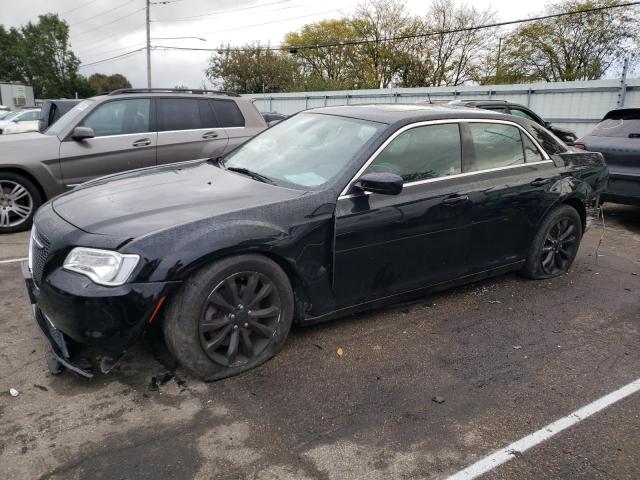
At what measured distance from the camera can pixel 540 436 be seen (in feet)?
8.84

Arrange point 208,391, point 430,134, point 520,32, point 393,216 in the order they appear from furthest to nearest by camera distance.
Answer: point 520,32 < point 430,134 < point 393,216 < point 208,391

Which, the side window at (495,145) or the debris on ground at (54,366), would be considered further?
the side window at (495,145)

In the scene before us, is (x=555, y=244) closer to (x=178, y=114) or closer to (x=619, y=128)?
(x=619, y=128)

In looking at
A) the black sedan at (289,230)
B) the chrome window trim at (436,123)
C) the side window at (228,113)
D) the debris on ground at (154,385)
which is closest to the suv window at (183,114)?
the side window at (228,113)

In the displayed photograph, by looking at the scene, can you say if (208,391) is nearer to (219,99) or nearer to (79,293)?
(79,293)

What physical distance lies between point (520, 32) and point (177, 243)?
118 feet

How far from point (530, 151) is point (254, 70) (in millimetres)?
43043

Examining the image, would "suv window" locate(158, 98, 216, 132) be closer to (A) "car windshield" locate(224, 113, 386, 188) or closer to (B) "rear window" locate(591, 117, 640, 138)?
(A) "car windshield" locate(224, 113, 386, 188)

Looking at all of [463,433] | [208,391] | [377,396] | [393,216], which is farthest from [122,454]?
[393,216]

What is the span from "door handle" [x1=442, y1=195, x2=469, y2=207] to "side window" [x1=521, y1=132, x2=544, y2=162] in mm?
Answer: 1000

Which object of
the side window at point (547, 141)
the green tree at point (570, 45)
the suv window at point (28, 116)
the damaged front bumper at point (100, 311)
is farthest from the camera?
the green tree at point (570, 45)

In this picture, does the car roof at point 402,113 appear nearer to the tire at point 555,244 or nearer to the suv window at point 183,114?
the tire at point 555,244

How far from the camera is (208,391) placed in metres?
2.97

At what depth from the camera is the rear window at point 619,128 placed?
7238 millimetres
